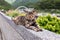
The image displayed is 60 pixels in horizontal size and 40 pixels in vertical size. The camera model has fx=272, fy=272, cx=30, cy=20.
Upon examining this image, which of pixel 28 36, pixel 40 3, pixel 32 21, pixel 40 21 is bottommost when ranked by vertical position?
pixel 40 3

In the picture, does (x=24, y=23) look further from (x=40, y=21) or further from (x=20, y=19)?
(x=40, y=21)

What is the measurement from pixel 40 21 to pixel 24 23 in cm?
280

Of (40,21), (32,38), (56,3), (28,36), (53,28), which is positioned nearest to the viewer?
(32,38)

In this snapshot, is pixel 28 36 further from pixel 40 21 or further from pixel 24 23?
pixel 40 21

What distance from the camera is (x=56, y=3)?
4384 cm

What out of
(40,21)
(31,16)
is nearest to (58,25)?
(40,21)

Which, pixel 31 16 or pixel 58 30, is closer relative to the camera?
pixel 31 16

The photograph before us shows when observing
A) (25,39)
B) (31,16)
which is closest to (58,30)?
(31,16)

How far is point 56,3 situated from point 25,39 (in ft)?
134

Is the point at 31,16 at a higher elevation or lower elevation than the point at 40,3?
higher

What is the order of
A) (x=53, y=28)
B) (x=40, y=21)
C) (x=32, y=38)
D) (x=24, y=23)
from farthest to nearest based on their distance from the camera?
(x=40, y=21), (x=53, y=28), (x=24, y=23), (x=32, y=38)

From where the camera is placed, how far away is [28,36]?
11.4 ft

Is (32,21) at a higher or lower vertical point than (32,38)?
lower

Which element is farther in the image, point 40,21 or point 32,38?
point 40,21
